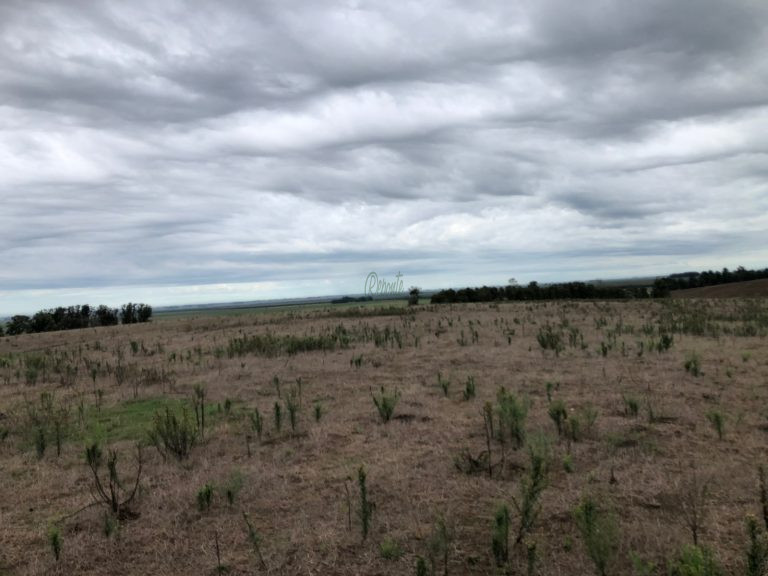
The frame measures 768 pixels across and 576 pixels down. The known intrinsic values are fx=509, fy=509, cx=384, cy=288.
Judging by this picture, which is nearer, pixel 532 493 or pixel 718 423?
pixel 532 493

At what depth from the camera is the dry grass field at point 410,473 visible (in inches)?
148

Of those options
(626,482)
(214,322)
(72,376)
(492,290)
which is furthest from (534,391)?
(492,290)

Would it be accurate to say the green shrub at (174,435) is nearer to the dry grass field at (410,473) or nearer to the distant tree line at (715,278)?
the dry grass field at (410,473)

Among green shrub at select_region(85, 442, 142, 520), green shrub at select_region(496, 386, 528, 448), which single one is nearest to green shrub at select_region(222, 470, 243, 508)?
green shrub at select_region(85, 442, 142, 520)

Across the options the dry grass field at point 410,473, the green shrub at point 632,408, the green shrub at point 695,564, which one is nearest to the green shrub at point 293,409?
the dry grass field at point 410,473

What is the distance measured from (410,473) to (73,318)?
49.5 meters

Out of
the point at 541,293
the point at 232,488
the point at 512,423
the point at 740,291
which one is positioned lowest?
the point at 232,488

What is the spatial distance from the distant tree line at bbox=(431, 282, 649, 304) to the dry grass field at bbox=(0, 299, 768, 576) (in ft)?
111

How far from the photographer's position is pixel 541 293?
4562cm

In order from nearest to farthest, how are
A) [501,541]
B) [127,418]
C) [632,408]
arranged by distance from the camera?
[501,541] < [632,408] < [127,418]

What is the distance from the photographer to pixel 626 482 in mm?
4750

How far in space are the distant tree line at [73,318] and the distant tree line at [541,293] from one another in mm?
29515

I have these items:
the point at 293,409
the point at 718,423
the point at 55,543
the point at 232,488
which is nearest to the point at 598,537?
the point at 232,488

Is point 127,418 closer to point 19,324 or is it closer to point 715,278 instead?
point 19,324
